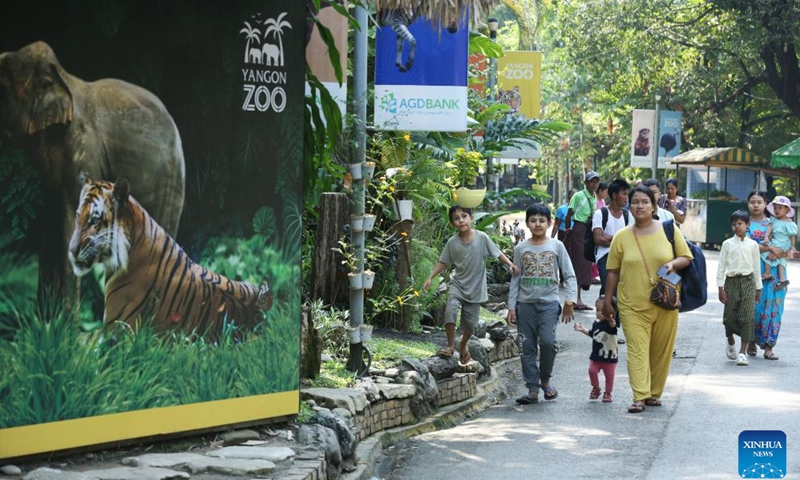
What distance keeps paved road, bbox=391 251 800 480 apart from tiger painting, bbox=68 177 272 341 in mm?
1662

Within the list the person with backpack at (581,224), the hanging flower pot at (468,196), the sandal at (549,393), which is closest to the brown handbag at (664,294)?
the sandal at (549,393)

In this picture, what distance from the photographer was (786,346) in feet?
48.8

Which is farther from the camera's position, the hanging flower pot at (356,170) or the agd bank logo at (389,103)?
the agd bank logo at (389,103)

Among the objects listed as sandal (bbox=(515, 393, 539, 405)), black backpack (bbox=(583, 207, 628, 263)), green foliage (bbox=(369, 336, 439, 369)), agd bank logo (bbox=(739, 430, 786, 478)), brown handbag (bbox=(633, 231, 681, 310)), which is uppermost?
black backpack (bbox=(583, 207, 628, 263))

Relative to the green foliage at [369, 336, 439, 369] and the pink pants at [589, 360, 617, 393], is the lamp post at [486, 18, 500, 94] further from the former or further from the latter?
the pink pants at [589, 360, 617, 393]

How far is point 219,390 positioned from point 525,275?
409 cm

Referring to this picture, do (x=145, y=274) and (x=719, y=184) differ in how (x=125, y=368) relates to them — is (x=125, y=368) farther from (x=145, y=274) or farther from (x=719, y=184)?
(x=719, y=184)

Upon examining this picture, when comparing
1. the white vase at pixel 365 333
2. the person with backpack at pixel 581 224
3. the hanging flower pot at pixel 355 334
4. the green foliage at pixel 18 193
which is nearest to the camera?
the green foliage at pixel 18 193

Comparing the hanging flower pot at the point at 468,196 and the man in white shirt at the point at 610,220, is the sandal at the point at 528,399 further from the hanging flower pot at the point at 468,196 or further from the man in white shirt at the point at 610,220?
the hanging flower pot at the point at 468,196

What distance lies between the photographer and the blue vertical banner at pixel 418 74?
37.8 ft

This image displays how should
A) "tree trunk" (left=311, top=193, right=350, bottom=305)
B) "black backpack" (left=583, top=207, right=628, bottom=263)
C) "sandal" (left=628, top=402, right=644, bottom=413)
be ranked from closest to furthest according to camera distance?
"sandal" (left=628, top=402, right=644, bottom=413) < "tree trunk" (left=311, top=193, right=350, bottom=305) < "black backpack" (left=583, top=207, right=628, bottom=263)

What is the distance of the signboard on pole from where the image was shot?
4719 cm

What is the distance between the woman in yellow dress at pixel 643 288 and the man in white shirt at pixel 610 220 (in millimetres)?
2562

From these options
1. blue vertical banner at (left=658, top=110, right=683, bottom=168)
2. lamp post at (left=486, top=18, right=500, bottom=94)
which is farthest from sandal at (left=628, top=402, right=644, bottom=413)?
blue vertical banner at (left=658, top=110, right=683, bottom=168)
